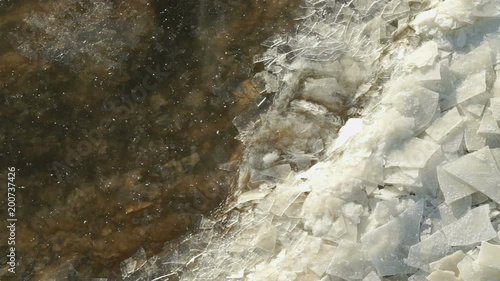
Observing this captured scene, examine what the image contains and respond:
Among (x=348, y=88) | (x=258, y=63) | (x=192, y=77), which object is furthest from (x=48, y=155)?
(x=348, y=88)

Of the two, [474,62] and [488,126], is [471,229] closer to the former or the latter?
[488,126]

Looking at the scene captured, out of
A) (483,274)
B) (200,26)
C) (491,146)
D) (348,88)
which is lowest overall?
(483,274)

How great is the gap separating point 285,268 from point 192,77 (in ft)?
3.12

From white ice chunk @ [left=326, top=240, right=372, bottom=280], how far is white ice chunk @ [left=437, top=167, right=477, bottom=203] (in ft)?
1.28

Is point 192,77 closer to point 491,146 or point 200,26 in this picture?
point 200,26

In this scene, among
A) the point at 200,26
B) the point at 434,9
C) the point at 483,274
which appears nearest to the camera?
the point at 483,274

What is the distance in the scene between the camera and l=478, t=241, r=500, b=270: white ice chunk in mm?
2396

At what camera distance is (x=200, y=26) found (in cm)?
306

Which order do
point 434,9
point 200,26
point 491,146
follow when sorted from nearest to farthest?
point 491,146 < point 434,9 < point 200,26

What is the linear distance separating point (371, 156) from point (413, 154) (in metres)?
0.16

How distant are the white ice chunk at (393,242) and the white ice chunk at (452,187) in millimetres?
124

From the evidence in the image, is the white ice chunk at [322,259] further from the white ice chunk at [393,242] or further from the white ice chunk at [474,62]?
the white ice chunk at [474,62]

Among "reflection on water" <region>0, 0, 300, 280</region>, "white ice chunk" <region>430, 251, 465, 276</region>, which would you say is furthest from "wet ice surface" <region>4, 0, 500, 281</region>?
"reflection on water" <region>0, 0, 300, 280</region>

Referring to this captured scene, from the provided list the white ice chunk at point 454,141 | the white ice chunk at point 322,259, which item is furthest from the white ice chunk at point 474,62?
the white ice chunk at point 322,259
